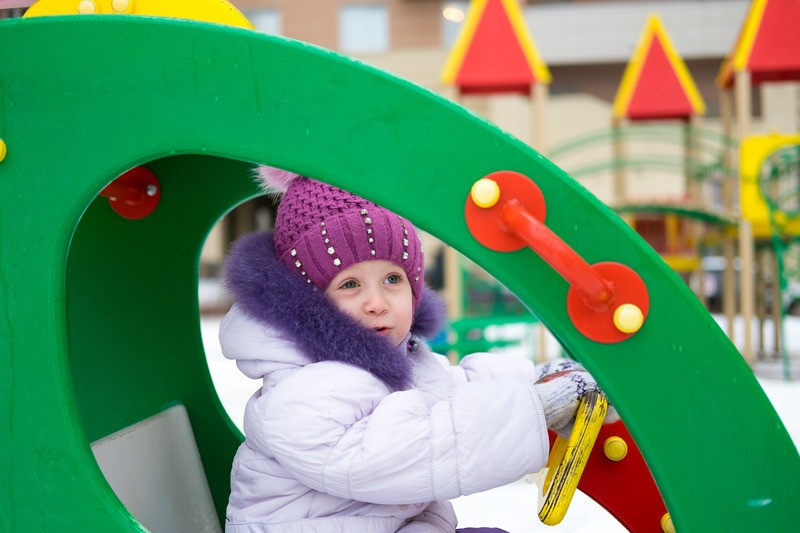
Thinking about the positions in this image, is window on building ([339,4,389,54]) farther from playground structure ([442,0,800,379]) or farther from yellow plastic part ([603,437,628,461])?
yellow plastic part ([603,437,628,461])

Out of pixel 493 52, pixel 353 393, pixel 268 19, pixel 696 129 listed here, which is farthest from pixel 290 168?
pixel 268 19

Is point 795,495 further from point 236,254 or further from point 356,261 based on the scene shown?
point 236,254

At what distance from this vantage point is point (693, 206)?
461 cm

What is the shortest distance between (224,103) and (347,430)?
37 cm

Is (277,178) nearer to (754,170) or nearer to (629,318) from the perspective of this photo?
(629,318)

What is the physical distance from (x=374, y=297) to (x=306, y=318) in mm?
110

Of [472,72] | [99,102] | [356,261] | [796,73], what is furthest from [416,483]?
[796,73]

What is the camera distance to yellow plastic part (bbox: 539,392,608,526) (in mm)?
924

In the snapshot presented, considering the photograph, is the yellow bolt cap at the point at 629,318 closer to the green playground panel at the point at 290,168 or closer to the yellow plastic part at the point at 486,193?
the green playground panel at the point at 290,168

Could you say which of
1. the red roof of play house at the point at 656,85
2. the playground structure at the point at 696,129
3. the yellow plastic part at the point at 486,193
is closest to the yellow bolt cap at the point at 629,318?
the yellow plastic part at the point at 486,193

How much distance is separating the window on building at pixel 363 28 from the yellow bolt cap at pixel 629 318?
1115cm

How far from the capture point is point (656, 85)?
5.77m

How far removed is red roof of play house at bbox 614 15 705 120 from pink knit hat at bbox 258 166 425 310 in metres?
5.14

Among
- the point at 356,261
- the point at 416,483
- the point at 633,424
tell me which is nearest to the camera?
the point at 633,424
